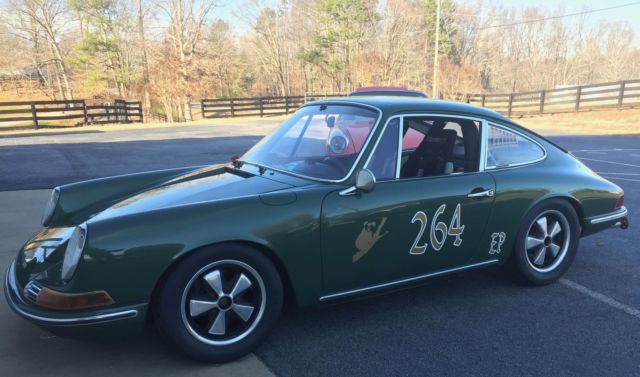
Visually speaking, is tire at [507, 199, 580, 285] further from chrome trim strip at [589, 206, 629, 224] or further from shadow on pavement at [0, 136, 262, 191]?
shadow on pavement at [0, 136, 262, 191]

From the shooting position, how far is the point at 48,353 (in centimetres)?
271

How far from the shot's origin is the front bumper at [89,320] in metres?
2.27

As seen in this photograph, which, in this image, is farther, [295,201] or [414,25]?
[414,25]

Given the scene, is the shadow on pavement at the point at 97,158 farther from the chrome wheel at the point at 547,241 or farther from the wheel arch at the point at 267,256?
the chrome wheel at the point at 547,241

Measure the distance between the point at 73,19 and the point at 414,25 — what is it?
32874 mm

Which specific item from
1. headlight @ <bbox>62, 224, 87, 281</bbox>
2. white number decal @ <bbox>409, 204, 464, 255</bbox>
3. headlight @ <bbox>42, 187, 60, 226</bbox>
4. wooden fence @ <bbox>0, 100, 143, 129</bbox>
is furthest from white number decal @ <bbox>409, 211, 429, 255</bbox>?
wooden fence @ <bbox>0, 100, 143, 129</bbox>

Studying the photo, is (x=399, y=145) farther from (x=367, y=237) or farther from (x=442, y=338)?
(x=442, y=338)

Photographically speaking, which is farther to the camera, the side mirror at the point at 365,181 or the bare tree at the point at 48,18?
the bare tree at the point at 48,18

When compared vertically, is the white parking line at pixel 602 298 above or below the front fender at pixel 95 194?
below

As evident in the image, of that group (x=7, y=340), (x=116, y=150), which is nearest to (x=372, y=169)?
(x=7, y=340)

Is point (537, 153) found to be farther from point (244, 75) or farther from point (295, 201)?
point (244, 75)

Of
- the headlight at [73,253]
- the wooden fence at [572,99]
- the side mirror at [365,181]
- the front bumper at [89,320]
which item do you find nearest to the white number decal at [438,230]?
the side mirror at [365,181]

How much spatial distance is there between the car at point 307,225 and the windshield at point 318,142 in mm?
15

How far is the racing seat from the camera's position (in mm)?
3396
